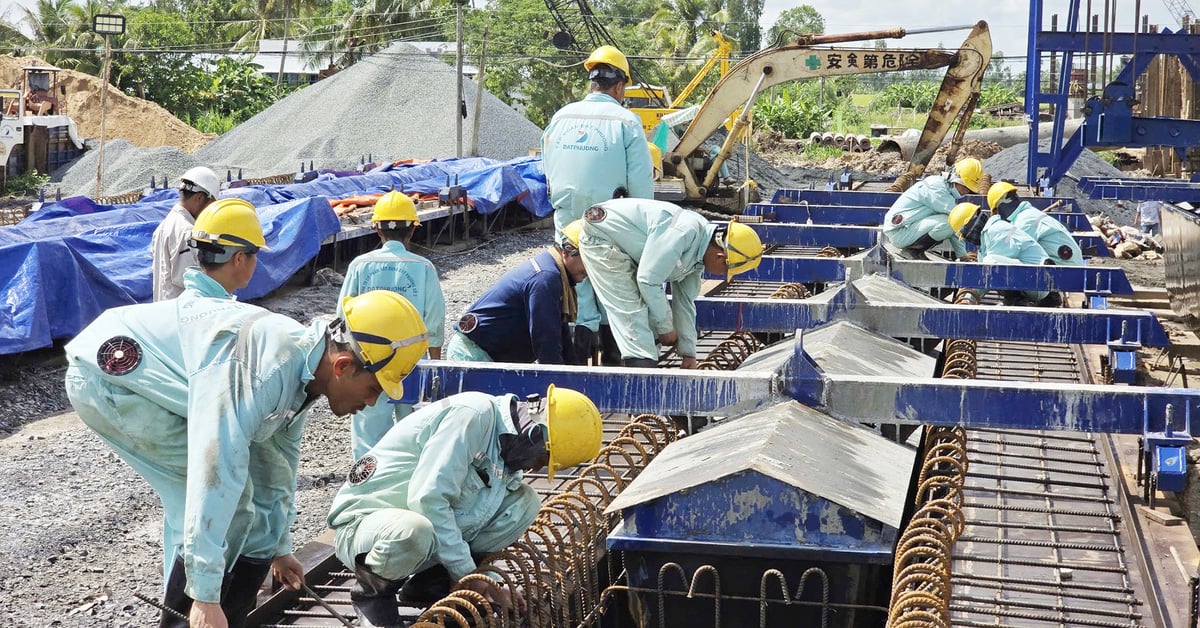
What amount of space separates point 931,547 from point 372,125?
2770 cm

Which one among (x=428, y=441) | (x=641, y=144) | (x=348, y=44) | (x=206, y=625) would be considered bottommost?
(x=206, y=625)

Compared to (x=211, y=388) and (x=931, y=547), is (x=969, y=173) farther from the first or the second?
(x=211, y=388)

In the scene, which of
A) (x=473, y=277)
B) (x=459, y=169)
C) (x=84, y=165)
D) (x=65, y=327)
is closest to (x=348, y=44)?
(x=84, y=165)

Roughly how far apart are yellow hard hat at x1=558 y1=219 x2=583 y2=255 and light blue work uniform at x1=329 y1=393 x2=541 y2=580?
2260 millimetres

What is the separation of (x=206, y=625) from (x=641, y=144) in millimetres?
4710

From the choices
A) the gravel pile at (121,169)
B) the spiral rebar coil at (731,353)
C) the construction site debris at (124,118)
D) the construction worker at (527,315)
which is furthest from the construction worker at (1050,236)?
the construction site debris at (124,118)

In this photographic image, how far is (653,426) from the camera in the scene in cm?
566

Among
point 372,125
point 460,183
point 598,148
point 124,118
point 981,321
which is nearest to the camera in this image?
point 981,321

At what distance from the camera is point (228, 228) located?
359cm

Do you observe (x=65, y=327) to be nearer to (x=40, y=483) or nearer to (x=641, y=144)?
(x=40, y=483)

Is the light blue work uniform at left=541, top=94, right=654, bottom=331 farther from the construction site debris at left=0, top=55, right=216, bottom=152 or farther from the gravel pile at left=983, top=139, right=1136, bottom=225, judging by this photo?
the construction site debris at left=0, top=55, right=216, bottom=152

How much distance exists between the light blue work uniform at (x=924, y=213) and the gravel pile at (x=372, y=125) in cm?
1930

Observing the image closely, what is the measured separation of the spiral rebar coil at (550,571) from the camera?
3.68 metres

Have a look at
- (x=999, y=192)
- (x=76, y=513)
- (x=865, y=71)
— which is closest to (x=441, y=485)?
(x=76, y=513)
